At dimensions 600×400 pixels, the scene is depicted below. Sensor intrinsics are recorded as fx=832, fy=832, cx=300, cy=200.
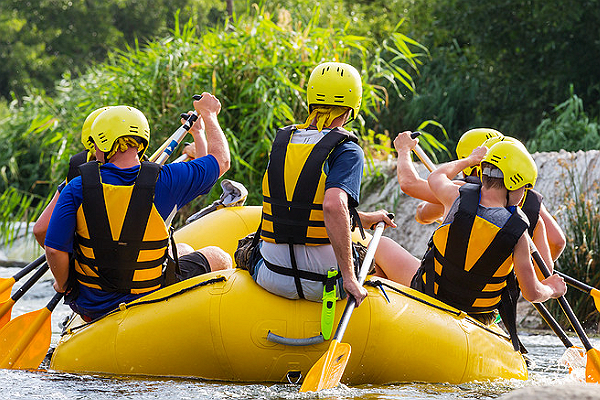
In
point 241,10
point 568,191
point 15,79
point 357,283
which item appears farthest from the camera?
point 15,79

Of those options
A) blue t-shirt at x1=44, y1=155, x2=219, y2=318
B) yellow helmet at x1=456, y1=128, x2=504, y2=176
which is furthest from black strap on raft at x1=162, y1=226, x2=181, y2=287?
yellow helmet at x1=456, y1=128, x2=504, y2=176

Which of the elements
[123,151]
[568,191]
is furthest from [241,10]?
A: [123,151]

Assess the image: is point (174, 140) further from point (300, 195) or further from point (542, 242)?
point (542, 242)

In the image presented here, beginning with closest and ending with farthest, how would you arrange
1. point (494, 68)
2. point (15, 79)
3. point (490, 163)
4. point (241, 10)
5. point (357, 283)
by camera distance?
point (357, 283), point (490, 163), point (494, 68), point (241, 10), point (15, 79)

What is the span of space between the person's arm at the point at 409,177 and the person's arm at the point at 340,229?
1090 mm

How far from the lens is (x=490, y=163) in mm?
3816

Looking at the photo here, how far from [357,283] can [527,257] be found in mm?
815

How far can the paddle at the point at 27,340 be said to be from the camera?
13.4 ft

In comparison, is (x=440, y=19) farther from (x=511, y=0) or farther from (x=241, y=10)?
(x=241, y=10)

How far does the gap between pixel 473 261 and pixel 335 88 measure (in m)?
1.04

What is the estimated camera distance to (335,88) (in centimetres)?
377

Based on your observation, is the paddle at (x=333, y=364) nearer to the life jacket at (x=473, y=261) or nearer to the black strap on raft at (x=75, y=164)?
the life jacket at (x=473, y=261)

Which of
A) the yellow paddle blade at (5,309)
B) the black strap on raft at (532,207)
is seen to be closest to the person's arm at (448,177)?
the black strap on raft at (532,207)

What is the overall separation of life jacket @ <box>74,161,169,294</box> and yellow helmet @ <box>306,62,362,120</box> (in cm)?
81
